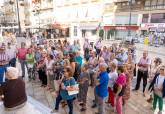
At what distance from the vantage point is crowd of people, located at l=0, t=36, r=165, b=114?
224 inches

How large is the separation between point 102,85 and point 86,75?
2.74 ft

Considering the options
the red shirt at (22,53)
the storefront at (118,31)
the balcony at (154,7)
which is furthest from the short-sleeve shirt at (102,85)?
the storefront at (118,31)

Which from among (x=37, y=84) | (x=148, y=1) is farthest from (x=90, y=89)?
(x=148, y=1)

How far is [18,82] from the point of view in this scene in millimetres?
4008

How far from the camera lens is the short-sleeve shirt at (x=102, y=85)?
5578mm

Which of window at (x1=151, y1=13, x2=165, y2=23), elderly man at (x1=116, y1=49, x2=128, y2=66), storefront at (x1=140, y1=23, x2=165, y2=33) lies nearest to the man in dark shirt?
elderly man at (x1=116, y1=49, x2=128, y2=66)

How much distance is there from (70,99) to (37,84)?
373cm

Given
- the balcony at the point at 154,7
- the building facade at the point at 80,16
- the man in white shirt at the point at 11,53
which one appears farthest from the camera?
the building facade at the point at 80,16

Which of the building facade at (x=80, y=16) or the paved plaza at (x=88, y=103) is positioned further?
the building facade at (x=80, y=16)

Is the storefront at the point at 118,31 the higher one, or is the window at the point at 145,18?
the window at the point at 145,18

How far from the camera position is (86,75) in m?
6.35

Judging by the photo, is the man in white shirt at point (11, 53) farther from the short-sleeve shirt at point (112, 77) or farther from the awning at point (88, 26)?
the awning at point (88, 26)

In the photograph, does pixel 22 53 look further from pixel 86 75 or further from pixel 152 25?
pixel 152 25

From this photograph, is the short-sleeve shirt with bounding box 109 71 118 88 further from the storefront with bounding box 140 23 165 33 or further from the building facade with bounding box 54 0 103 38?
the building facade with bounding box 54 0 103 38
